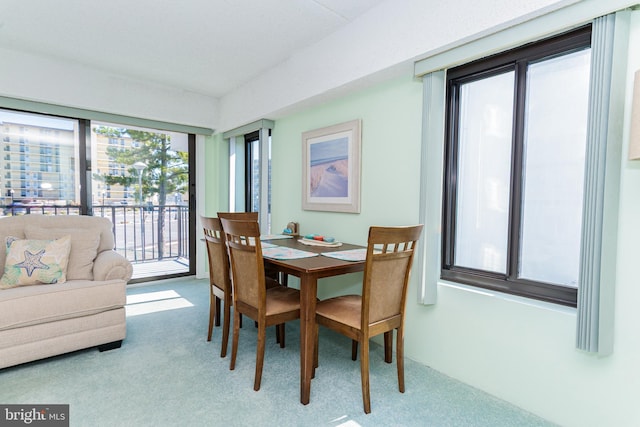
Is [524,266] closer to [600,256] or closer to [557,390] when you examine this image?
[600,256]

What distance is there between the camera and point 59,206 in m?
3.50

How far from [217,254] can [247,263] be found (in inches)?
24.6

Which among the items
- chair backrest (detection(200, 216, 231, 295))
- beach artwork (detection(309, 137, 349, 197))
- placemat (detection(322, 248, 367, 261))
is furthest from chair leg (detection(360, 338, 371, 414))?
beach artwork (detection(309, 137, 349, 197))

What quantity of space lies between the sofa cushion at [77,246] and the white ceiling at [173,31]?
5.30 ft

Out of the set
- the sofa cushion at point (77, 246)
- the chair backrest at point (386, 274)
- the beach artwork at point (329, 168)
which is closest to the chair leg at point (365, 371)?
the chair backrest at point (386, 274)

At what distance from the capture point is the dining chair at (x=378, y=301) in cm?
159

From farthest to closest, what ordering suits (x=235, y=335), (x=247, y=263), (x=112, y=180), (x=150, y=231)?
(x=150, y=231)
(x=112, y=180)
(x=235, y=335)
(x=247, y=263)

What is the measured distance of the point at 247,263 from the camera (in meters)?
1.85

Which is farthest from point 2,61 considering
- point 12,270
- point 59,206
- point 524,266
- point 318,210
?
point 524,266

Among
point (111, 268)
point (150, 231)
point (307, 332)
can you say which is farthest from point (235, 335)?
point (150, 231)

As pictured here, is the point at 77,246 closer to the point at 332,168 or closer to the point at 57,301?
the point at 57,301

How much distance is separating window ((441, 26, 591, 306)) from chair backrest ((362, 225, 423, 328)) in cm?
49

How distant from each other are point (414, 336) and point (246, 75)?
10.1 ft

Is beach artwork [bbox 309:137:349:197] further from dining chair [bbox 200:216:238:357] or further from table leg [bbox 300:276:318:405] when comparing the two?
table leg [bbox 300:276:318:405]
